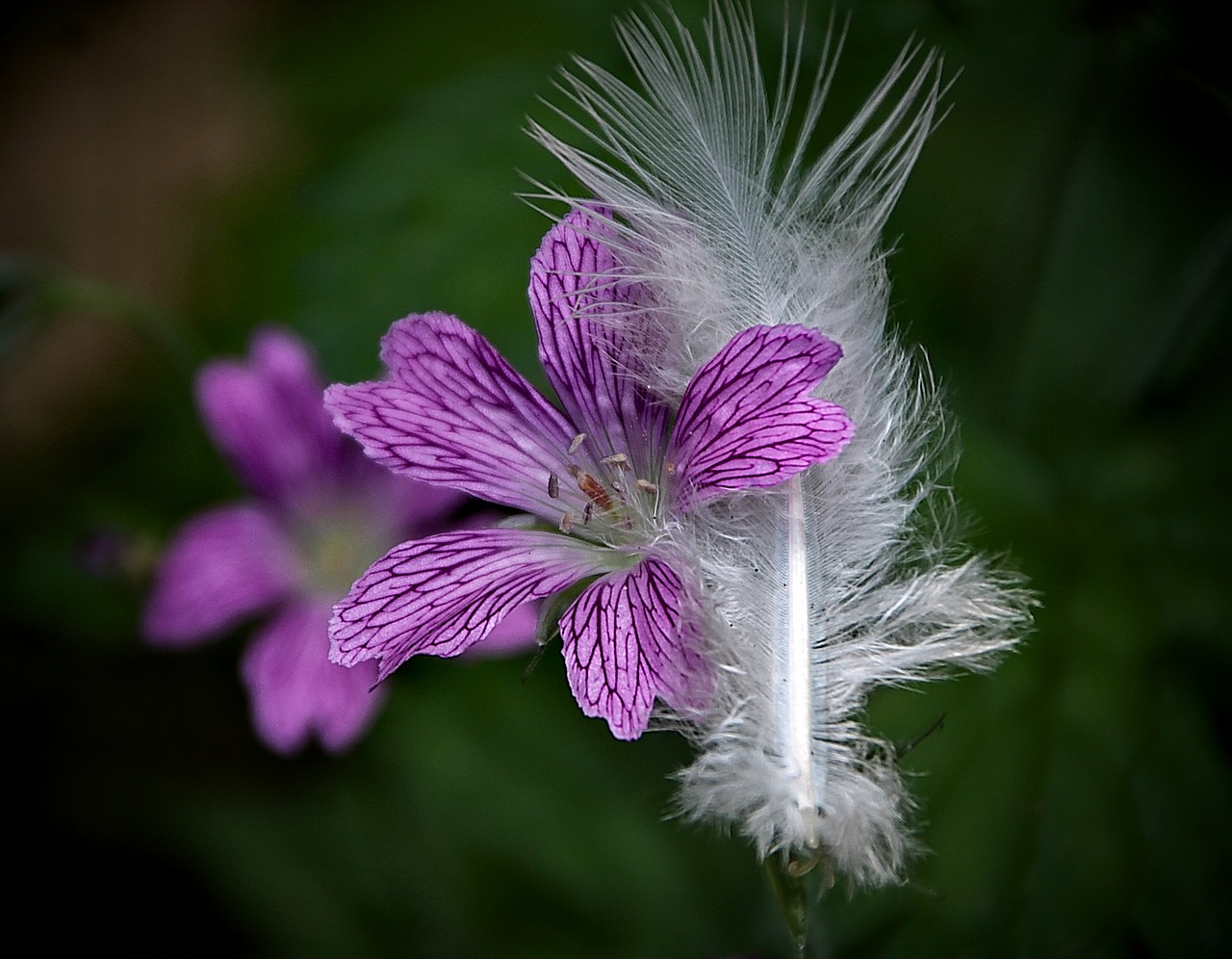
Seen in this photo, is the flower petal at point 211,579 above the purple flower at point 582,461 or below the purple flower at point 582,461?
above

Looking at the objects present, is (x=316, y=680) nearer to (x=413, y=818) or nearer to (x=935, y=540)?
(x=413, y=818)

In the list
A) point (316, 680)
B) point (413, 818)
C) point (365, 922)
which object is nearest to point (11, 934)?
point (365, 922)

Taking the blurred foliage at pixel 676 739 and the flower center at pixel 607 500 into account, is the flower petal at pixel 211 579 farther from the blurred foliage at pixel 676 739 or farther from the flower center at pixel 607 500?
the flower center at pixel 607 500

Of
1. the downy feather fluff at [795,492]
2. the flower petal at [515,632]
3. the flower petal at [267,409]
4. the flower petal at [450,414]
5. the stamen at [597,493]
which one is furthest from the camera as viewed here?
the flower petal at [267,409]

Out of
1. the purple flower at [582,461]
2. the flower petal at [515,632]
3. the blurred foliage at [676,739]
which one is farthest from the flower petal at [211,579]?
the purple flower at [582,461]

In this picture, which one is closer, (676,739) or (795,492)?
(795,492)

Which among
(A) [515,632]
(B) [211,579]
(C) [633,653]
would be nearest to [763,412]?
(C) [633,653]

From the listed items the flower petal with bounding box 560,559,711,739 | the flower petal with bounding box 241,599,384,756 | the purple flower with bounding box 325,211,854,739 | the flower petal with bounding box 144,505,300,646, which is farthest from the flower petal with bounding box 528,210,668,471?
the flower petal with bounding box 144,505,300,646

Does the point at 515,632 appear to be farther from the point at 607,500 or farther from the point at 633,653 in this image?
the point at 633,653
